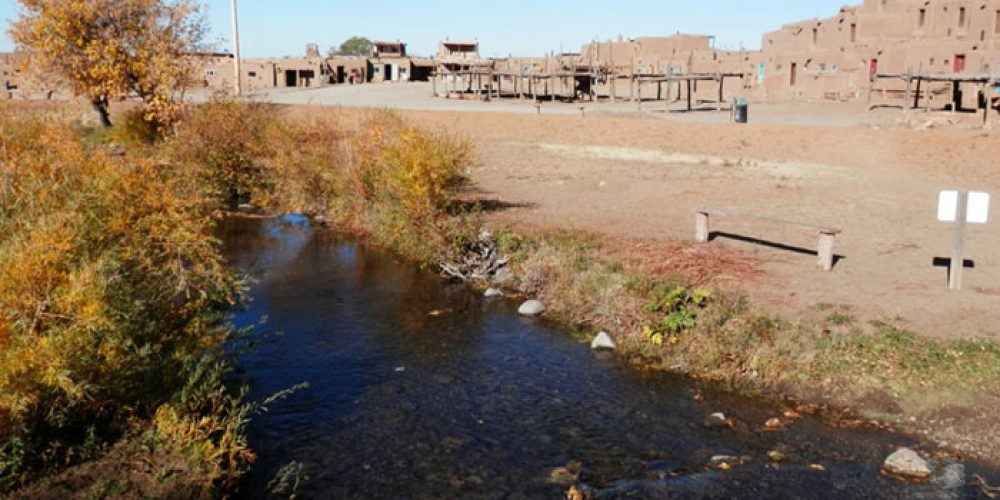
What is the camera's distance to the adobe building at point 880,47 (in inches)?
1489

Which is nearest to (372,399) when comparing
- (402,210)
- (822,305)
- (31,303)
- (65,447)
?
(65,447)

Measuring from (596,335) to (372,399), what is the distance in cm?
377

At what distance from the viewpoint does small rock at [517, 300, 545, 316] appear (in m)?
13.5

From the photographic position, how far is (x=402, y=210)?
17.0 metres

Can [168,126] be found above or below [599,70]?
below

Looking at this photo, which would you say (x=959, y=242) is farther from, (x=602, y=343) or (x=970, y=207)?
(x=602, y=343)

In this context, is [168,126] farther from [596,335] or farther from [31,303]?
[31,303]

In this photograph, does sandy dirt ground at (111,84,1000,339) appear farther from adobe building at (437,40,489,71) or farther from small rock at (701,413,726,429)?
adobe building at (437,40,489,71)

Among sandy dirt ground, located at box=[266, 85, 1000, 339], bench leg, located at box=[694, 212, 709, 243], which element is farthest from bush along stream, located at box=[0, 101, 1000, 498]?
bench leg, located at box=[694, 212, 709, 243]

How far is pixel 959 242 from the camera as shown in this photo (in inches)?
470

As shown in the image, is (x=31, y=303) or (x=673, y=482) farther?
(x=673, y=482)

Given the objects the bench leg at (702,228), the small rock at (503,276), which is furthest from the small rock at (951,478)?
the small rock at (503,276)

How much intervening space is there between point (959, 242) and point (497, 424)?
24.2ft

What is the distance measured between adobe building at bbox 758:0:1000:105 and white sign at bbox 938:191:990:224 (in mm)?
25033
